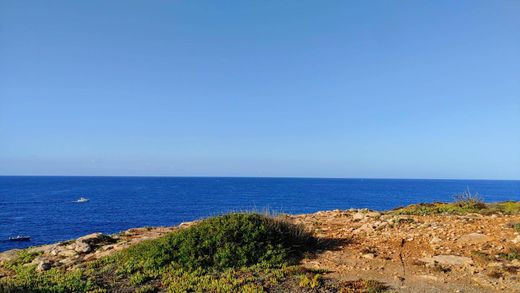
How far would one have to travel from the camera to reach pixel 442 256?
387 inches

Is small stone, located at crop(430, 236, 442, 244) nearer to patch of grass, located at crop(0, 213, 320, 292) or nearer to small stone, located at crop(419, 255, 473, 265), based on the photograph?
small stone, located at crop(419, 255, 473, 265)

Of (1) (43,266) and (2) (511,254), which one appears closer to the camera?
(2) (511,254)

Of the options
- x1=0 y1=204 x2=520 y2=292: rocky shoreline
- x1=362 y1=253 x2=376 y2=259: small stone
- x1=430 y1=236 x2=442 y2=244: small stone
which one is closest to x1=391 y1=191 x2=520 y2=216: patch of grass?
x1=0 y1=204 x2=520 y2=292: rocky shoreline

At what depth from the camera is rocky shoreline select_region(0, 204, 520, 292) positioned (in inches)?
324

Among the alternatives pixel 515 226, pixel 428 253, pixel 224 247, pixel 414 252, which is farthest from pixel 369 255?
pixel 515 226

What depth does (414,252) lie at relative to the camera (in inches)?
414

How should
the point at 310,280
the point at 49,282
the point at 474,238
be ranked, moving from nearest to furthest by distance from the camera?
the point at 310,280
the point at 49,282
the point at 474,238

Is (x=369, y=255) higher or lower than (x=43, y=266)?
higher

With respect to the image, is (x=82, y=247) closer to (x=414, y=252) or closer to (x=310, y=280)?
(x=310, y=280)

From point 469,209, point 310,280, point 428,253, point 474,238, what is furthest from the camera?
point 469,209

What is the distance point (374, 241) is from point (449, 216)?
231 inches

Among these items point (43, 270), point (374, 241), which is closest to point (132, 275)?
point (43, 270)

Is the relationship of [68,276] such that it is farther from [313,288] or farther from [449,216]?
[449,216]

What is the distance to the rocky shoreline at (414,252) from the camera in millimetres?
8219
